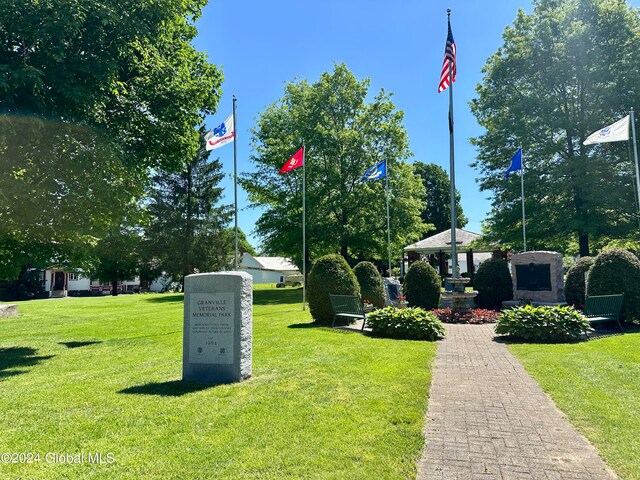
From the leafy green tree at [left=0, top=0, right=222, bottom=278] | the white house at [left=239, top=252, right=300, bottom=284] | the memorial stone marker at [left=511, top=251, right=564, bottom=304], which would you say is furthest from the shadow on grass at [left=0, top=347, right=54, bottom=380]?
the white house at [left=239, top=252, right=300, bottom=284]

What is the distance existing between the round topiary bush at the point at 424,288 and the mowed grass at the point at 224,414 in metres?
6.91

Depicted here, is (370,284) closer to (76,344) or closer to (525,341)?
(525,341)

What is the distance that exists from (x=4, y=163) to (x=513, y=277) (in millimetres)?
17720

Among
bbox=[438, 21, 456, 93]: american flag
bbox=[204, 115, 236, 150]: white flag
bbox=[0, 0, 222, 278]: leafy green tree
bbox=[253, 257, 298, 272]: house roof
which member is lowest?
bbox=[253, 257, 298, 272]: house roof

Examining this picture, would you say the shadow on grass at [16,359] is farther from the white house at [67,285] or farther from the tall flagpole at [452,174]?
the white house at [67,285]

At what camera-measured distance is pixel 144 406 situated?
5043 mm

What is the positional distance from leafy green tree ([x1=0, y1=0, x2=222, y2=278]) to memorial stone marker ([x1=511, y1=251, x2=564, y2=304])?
13864 millimetres

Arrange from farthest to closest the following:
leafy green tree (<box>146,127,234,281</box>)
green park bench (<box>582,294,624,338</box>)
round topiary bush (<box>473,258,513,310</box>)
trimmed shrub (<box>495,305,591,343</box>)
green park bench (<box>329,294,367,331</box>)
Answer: leafy green tree (<box>146,127,234,281</box>), round topiary bush (<box>473,258,513,310</box>), green park bench (<box>329,294,367,331</box>), green park bench (<box>582,294,624,338</box>), trimmed shrub (<box>495,305,591,343</box>)

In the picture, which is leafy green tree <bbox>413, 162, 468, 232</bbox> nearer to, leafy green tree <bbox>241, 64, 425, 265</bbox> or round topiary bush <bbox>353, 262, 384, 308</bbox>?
leafy green tree <bbox>241, 64, 425, 265</bbox>

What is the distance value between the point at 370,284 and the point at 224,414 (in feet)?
38.3

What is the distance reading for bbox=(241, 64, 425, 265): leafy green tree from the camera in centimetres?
2961

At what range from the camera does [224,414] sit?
4.72 meters

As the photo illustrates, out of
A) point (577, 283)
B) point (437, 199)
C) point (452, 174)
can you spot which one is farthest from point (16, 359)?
point (437, 199)

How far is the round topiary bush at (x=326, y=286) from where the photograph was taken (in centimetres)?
1277
